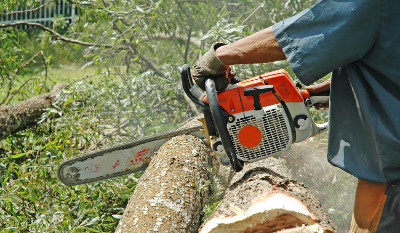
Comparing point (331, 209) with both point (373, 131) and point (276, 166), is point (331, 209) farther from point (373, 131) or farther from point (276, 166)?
point (373, 131)

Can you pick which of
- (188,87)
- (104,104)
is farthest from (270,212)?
(104,104)

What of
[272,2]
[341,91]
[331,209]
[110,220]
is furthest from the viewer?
[272,2]

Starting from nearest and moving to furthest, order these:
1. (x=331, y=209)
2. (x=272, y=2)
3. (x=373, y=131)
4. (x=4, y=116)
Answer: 1. (x=373, y=131)
2. (x=331, y=209)
3. (x=4, y=116)
4. (x=272, y=2)

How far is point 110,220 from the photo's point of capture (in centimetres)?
308

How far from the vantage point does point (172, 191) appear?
8.26 ft

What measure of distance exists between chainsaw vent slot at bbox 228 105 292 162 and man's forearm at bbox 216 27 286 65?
1.40 feet

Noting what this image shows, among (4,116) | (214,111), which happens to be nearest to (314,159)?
(214,111)

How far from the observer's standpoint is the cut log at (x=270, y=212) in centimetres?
212

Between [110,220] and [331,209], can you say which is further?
[110,220]

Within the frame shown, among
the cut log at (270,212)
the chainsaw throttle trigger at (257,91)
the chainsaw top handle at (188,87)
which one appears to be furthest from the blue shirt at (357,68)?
the chainsaw top handle at (188,87)

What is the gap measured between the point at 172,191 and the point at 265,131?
2.16 feet

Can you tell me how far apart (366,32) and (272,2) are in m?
3.23

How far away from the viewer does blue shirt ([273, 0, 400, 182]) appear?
4.99ft

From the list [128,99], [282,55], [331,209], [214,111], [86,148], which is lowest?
[331,209]
